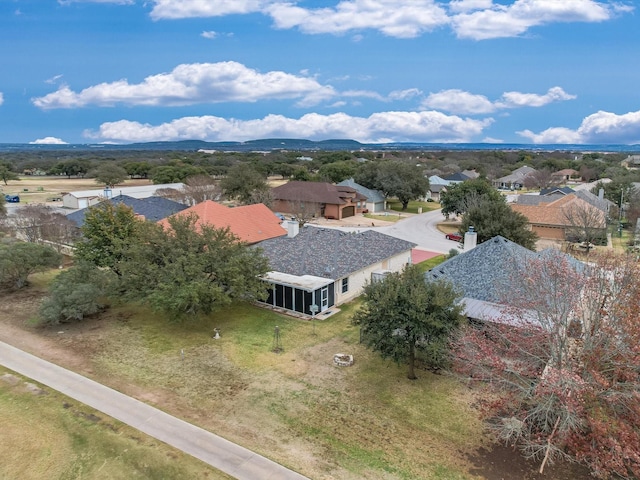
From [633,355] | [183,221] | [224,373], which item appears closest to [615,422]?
[633,355]

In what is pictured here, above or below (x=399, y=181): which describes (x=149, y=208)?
below

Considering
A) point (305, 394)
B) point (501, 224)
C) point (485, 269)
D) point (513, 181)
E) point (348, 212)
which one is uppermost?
point (501, 224)

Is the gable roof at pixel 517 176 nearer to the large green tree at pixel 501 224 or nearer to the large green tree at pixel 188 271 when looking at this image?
the large green tree at pixel 501 224

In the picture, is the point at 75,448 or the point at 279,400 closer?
the point at 75,448

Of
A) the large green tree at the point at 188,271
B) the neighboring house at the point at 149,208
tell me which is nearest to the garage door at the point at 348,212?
the neighboring house at the point at 149,208

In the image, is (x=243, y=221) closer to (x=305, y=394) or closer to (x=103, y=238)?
(x=103, y=238)

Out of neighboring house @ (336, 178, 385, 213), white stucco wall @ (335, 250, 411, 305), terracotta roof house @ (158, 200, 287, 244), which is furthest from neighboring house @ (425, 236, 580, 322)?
neighboring house @ (336, 178, 385, 213)

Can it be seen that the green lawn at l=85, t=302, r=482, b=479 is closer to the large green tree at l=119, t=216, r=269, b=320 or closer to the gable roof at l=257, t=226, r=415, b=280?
the large green tree at l=119, t=216, r=269, b=320

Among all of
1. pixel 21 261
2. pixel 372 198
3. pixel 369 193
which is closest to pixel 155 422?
pixel 21 261
